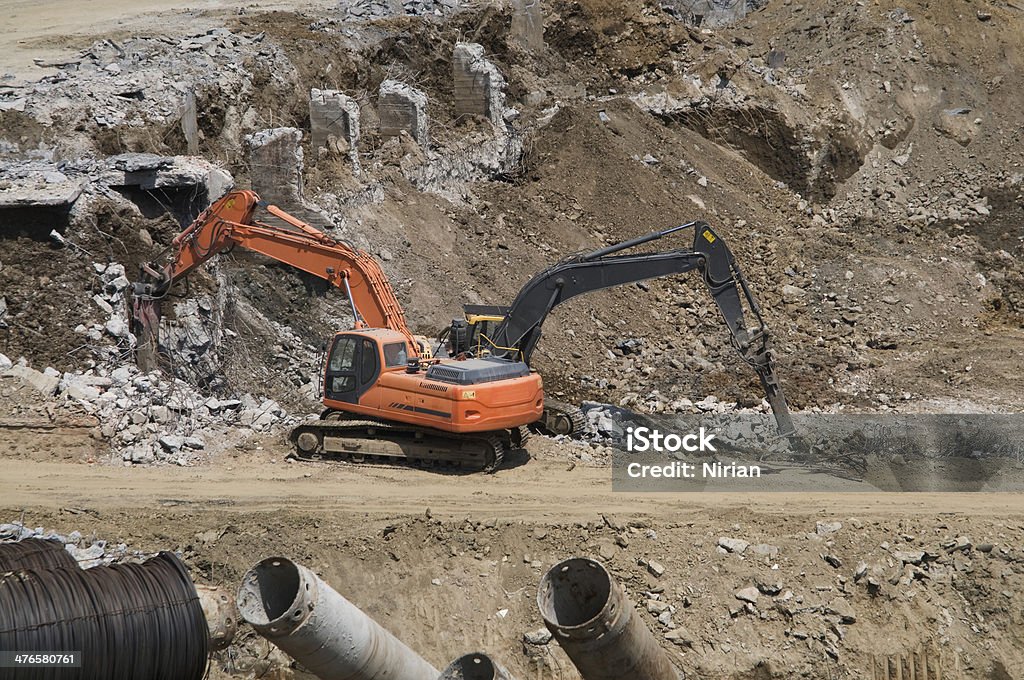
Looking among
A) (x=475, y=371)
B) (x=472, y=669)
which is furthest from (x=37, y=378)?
(x=472, y=669)

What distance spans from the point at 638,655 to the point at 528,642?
434 centimetres

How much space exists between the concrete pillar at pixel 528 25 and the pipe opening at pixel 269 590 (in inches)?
849

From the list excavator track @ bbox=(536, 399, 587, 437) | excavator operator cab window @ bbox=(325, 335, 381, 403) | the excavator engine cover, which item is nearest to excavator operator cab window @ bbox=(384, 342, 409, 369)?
excavator operator cab window @ bbox=(325, 335, 381, 403)

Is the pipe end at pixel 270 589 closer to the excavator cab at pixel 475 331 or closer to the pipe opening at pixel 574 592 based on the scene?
the pipe opening at pixel 574 592

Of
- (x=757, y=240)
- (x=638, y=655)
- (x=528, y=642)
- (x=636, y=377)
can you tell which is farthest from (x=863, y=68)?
(x=638, y=655)

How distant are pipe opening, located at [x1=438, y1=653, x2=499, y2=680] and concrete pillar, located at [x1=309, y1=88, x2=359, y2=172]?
1417 centimetres

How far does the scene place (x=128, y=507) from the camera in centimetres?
1322

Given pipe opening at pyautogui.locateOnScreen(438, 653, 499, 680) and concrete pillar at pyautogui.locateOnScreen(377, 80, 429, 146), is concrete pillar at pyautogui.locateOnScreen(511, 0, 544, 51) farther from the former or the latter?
pipe opening at pyautogui.locateOnScreen(438, 653, 499, 680)

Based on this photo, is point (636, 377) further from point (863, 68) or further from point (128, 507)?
point (863, 68)

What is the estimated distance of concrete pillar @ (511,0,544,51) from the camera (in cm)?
2734

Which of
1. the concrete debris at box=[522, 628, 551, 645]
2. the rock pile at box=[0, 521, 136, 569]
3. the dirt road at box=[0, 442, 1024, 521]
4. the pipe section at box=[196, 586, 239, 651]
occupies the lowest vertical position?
the concrete debris at box=[522, 628, 551, 645]

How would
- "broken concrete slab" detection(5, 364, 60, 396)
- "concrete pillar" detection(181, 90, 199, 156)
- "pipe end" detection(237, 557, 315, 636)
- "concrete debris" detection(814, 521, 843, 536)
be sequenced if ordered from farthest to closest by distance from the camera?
"concrete pillar" detection(181, 90, 199, 156)
"broken concrete slab" detection(5, 364, 60, 396)
"concrete debris" detection(814, 521, 843, 536)
"pipe end" detection(237, 557, 315, 636)

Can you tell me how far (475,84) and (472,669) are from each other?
1812 cm

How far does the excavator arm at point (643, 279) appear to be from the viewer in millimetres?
15078
